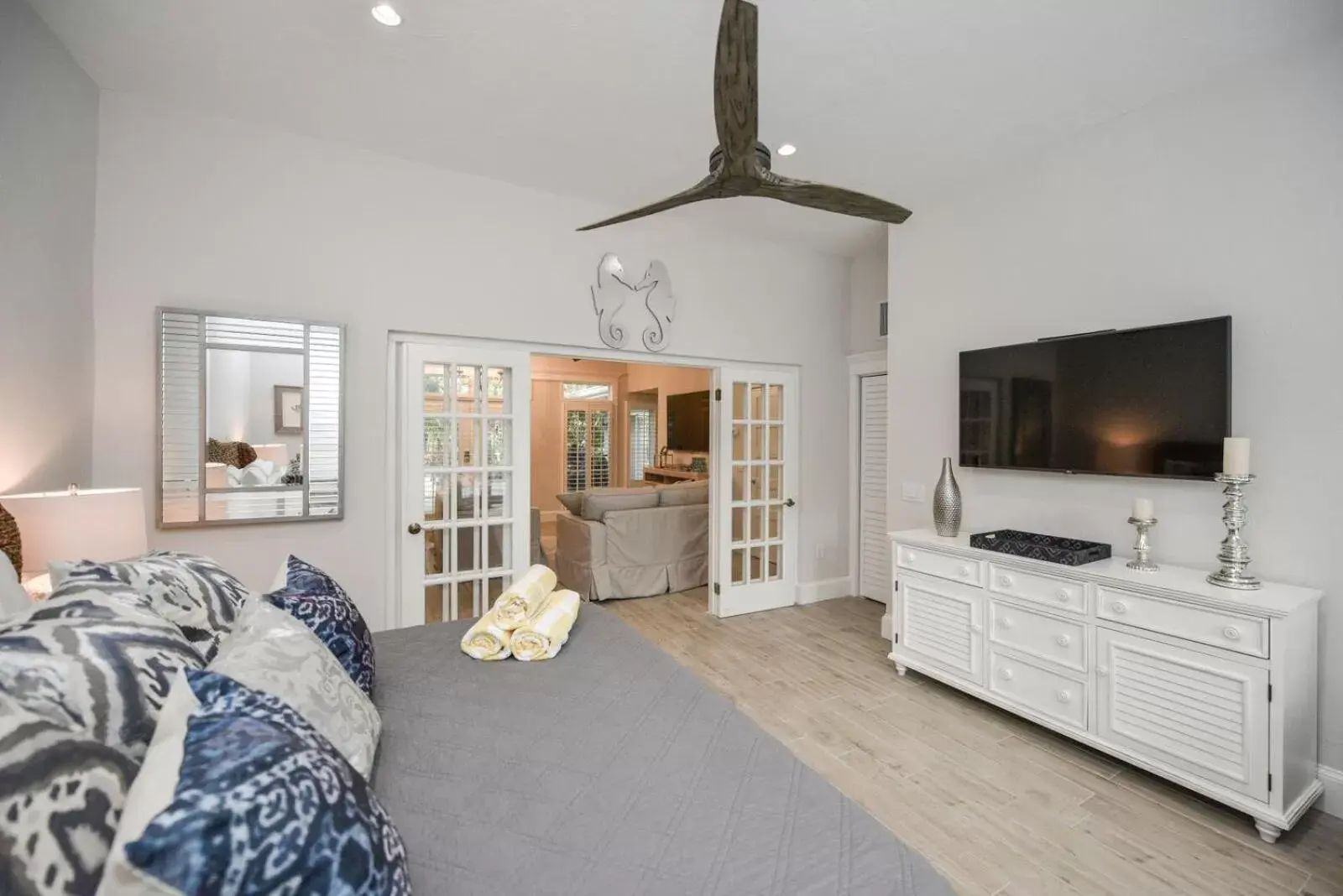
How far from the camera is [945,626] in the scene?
10.0ft

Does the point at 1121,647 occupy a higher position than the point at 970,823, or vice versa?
the point at 1121,647

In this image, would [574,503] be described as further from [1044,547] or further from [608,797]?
[608,797]

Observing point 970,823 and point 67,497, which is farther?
point 970,823

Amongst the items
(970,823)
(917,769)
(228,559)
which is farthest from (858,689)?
Result: (228,559)

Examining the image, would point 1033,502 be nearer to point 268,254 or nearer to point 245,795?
point 245,795

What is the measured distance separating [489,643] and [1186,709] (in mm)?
2627

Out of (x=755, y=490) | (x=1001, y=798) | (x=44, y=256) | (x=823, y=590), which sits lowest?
(x=1001, y=798)

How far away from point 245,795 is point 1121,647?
2937mm

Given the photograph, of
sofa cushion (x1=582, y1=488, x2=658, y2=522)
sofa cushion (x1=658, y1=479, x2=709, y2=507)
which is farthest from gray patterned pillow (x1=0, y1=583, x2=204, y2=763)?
sofa cushion (x1=658, y1=479, x2=709, y2=507)

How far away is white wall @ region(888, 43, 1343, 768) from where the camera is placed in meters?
2.19

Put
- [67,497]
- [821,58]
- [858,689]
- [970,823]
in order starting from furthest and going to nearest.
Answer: [858,689]
[821,58]
[970,823]
[67,497]

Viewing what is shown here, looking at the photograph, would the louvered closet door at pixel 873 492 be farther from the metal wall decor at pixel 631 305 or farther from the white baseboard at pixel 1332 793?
the white baseboard at pixel 1332 793

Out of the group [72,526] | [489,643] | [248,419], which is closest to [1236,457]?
[489,643]

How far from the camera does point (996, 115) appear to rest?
275cm
